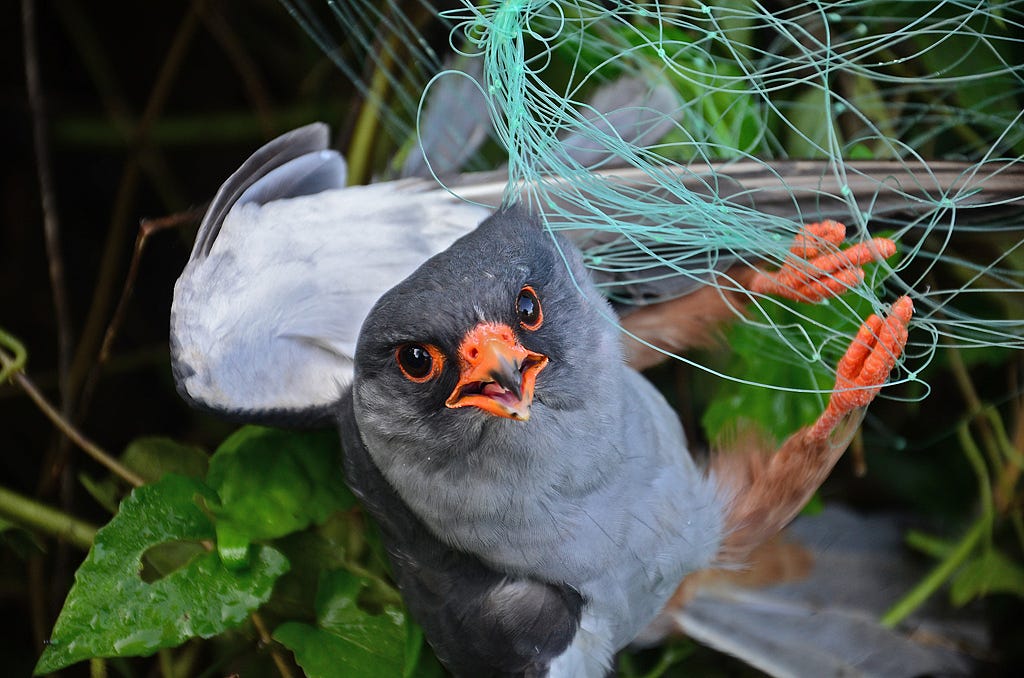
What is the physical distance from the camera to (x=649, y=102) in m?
1.62

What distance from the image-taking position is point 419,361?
120cm

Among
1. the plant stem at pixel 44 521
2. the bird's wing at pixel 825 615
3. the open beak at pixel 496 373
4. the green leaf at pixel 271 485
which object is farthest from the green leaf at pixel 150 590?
the bird's wing at pixel 825 615

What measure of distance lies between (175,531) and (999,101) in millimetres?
1525

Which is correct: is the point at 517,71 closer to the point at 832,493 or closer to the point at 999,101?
the point at 999,101

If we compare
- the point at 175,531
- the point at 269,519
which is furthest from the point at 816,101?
the point at 175,531

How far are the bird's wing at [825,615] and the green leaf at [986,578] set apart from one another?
0.07 meters

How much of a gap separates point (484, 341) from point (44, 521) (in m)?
0.94

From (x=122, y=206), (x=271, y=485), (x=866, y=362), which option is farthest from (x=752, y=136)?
(x=122, y=206)

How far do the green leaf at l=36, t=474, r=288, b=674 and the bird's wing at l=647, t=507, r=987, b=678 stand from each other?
29.7 inches

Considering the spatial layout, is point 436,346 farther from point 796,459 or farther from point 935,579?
point 935,579

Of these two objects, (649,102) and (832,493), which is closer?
(649,102)

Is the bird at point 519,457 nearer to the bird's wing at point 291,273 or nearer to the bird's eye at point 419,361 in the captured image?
the bird's eye at point 419,361

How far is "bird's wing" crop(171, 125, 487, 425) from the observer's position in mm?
1377

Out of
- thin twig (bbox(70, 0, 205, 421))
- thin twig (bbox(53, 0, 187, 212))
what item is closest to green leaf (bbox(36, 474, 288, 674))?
thin twig (bbox(70, 0, 205, 421))
